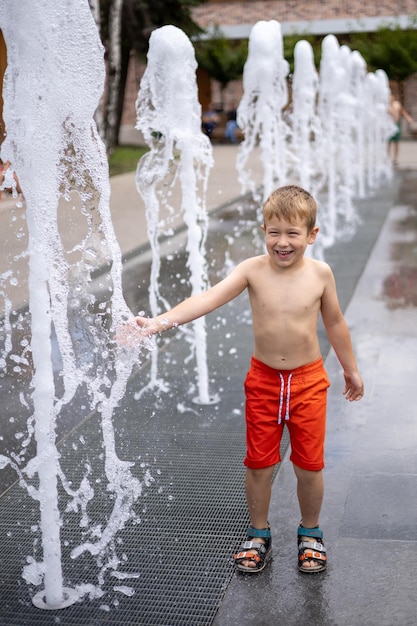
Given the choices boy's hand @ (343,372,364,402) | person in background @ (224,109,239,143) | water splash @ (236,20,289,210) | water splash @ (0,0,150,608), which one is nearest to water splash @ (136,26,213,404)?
boy's hand @ (343,372,364,402)

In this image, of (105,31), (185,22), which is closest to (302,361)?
(105,31)

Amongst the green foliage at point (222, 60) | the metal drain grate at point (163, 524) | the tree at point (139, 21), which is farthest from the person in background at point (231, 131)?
the metal drain grate at point (163, 524)

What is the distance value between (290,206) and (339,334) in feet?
1.72

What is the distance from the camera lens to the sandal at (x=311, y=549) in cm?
313

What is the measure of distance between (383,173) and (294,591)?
1736 centimetres

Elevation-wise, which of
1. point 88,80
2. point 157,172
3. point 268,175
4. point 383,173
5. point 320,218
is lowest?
point 383,173

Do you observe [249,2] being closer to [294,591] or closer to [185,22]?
[185,22]

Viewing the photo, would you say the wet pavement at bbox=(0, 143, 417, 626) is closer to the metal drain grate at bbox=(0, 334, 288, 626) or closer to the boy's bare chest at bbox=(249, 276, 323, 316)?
the metal drain grate at bbox=(0, 334, 288, 626)

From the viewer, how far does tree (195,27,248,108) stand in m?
36.2

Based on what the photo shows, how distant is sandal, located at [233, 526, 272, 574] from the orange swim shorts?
283 mm

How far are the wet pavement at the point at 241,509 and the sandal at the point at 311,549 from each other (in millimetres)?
36

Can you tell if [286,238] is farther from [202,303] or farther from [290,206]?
[202,303]

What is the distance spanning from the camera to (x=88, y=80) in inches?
113

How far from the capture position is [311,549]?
317cm
